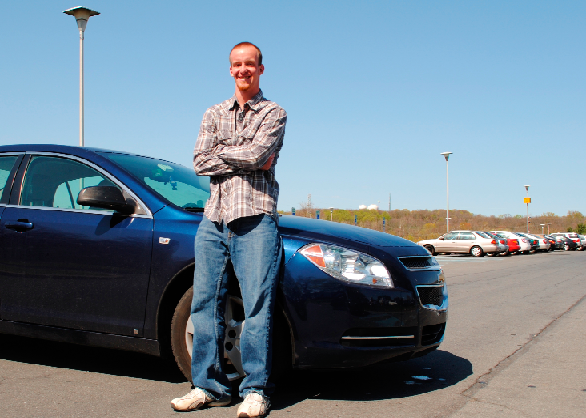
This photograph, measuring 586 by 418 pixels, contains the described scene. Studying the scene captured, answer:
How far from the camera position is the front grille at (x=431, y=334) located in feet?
11.4

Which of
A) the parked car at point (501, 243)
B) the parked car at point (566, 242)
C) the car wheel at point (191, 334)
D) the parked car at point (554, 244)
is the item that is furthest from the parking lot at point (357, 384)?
the parked car at point (566, 242)

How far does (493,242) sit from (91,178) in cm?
3081

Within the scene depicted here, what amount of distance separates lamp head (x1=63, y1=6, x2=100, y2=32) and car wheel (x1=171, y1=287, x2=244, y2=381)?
1148cm

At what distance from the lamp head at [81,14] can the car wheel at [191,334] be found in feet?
37.7

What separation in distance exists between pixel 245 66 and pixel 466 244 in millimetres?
31075

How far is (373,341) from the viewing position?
3.29 meters

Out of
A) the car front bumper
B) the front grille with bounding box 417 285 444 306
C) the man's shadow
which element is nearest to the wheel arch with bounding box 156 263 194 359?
the man's shadow

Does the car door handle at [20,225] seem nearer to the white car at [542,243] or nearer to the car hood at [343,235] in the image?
the car hood at [343,235]

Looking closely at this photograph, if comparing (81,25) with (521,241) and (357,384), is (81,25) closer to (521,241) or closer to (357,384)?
(357,384)

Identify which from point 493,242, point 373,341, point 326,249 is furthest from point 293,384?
point 493,242

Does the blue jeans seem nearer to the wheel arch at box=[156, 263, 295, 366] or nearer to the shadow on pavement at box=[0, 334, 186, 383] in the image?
the wheel arch at box=[156, 263, 295, 366]

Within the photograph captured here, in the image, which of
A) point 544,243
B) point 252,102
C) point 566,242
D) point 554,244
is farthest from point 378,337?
point 566,242

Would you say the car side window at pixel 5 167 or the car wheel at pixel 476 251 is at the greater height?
the car side window at pixel 5 167

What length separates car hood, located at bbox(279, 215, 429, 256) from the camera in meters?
3.41
